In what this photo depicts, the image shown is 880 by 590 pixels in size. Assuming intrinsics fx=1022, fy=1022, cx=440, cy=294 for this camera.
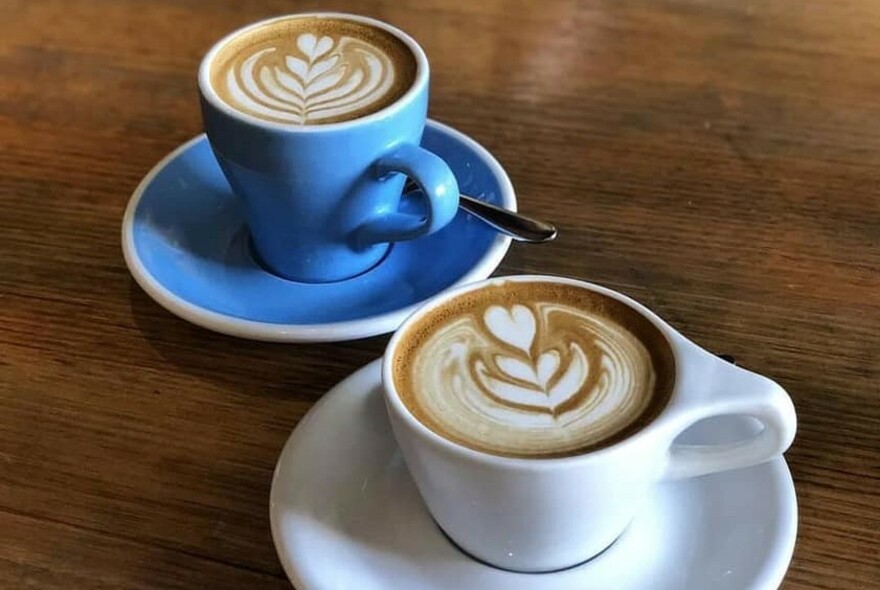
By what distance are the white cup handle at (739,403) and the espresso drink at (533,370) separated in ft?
0.04

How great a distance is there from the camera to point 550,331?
19.1 inches

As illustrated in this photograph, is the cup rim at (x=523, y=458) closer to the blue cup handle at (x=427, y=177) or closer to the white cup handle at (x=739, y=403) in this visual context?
the white cup handle at (x=739, y=403)

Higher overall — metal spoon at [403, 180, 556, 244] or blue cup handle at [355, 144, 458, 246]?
blue cup handle at [355, 144, 458, 246]

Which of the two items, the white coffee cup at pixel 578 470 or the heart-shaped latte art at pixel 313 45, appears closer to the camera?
the white coffee cup at pixel 578 470

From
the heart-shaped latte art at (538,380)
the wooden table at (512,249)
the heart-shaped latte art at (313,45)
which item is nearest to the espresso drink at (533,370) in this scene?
the heart-shaped latte art at (538,380)

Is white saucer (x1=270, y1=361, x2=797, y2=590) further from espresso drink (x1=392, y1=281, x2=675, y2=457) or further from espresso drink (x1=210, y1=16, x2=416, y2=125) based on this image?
espresso drink (x1=210, y1=16, x2=416, y2=125)

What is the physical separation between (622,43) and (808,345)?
42 cm

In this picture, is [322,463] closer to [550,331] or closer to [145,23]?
[550,331]

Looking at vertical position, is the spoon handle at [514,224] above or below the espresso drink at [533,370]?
below

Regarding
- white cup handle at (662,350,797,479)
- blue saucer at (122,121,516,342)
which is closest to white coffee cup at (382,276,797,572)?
white cup handle at (662,350,797,479)

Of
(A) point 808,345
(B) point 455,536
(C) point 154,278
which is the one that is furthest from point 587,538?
(C) point 154,278

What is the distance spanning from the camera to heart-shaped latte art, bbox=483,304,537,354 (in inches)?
18.9

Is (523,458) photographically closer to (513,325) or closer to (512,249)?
(513,325)

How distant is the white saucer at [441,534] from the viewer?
46cm
